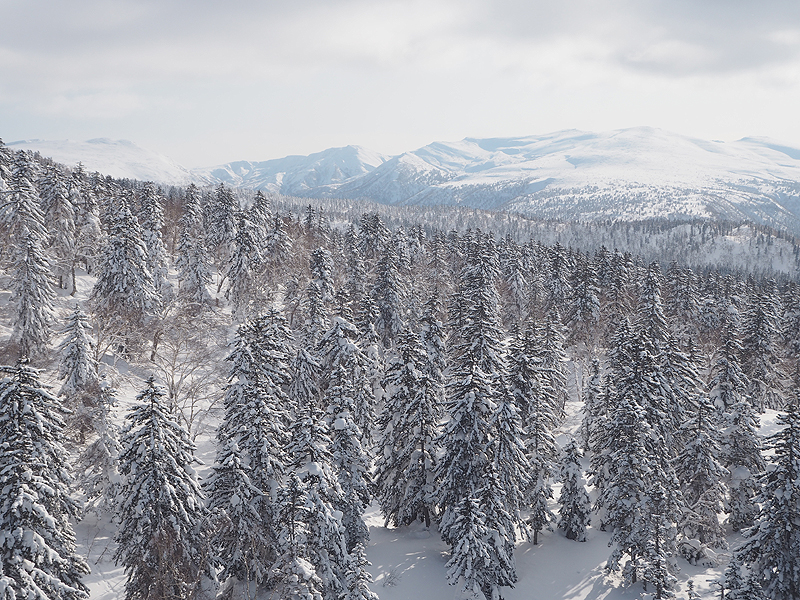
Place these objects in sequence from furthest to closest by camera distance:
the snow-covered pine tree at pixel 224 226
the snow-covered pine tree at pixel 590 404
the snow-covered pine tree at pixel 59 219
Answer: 1. the snow-covered pine tree at pixel 224 226
2. the snow-covered pine tree at pixel 59 219
3. the snow-covered pine tree at pixel 590 404

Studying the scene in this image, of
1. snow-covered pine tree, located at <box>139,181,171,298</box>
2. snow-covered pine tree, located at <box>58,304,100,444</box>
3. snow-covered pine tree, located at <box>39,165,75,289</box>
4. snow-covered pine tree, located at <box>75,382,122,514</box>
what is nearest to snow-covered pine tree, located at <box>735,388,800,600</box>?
snow-covered pine tree, located at <box>75,382,122,514</box>

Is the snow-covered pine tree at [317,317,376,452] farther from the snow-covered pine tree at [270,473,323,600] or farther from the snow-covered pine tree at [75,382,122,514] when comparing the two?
the snow-covered pine tree at [270,473,323,600]

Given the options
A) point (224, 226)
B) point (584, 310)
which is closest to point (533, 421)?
point (584, 310)

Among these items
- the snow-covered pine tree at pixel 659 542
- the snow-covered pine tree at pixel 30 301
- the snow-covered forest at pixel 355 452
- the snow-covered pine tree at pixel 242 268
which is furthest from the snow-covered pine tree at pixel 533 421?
the snow-covered pine tree at pixel 30 301

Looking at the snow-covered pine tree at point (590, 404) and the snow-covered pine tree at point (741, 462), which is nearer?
the snow-covered pine tree at point (741, 462)

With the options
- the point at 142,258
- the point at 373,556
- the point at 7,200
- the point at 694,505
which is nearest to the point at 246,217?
the point at 142,258

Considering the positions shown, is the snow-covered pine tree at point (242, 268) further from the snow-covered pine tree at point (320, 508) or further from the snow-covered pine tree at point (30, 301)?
the snow-covered pine tree at point (320, 508)
